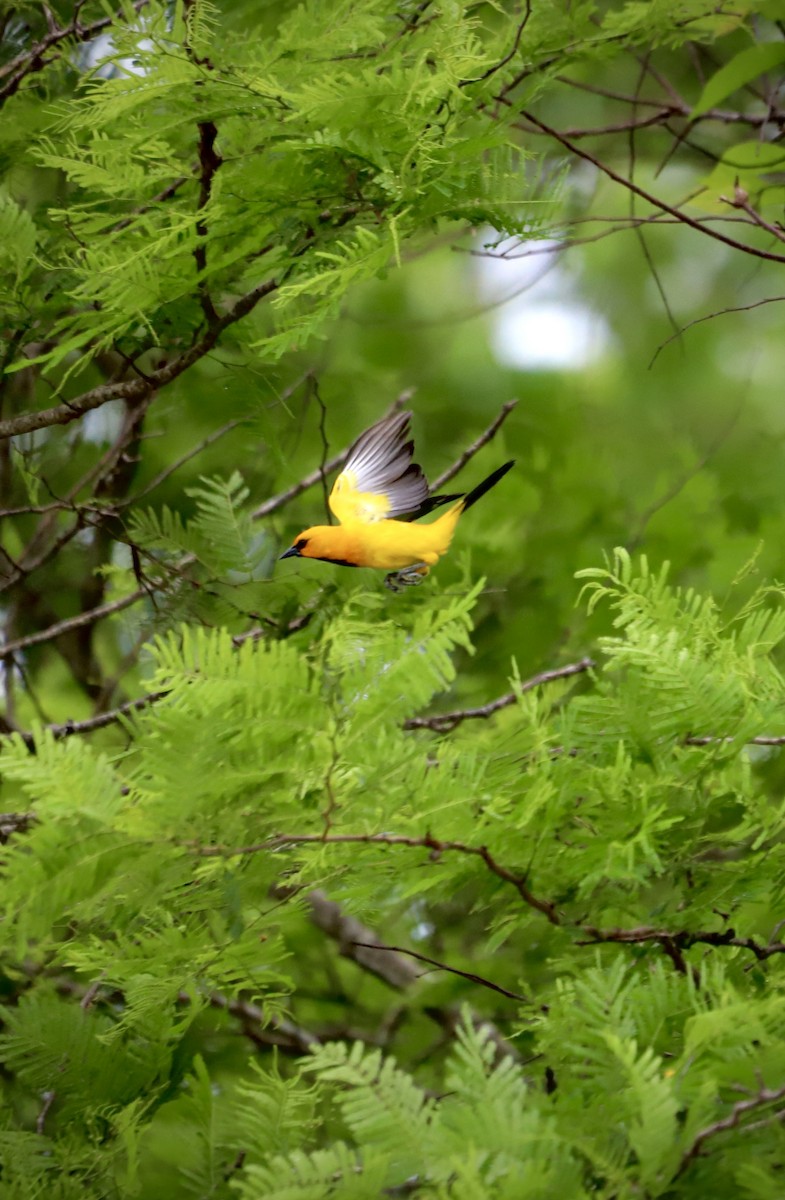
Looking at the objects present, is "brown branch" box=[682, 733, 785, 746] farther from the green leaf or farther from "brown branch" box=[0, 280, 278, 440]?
the green leaf

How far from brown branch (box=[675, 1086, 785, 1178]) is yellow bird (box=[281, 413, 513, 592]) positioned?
0.64 metres

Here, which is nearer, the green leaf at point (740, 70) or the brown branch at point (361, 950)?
the green leaf at point (740, 70)

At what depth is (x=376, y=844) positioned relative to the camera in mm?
627

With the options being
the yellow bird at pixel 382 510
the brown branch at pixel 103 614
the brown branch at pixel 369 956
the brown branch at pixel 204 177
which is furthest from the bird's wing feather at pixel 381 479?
the brown branch at pixel 369 956

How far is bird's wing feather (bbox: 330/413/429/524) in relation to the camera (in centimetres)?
112

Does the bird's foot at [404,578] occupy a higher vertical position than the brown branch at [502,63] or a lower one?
lower

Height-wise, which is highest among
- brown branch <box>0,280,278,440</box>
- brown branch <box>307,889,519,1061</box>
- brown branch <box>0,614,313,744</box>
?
brown branch <box>0,280,278,440</box>

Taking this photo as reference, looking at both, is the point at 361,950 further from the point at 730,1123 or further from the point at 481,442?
the point at 730,1123

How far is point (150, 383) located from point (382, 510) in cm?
23

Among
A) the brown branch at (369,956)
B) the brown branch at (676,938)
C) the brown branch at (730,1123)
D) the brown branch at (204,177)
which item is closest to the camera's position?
the brown branch at (730,1123)

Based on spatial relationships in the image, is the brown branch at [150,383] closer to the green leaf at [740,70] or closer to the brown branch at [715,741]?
the brown branch at [715,741]

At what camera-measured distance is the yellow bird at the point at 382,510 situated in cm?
110

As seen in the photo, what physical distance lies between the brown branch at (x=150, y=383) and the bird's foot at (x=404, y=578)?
0.89 ft

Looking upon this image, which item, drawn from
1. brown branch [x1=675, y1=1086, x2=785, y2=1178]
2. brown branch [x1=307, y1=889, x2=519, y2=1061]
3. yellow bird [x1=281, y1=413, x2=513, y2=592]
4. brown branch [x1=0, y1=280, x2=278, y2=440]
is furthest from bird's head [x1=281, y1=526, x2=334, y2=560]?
brown branch [x1=307, y1=889, x2=519, y2=1061]
